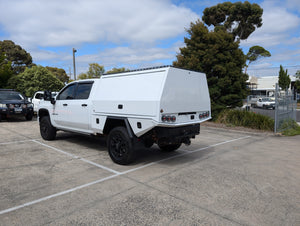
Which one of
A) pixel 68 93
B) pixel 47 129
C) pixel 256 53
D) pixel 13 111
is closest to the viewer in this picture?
pixel 68 93

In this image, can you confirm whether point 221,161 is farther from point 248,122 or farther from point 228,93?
point 228,93

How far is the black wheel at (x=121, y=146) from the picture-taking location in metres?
5.18

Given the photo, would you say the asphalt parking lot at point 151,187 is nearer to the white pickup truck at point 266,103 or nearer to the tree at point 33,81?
the tree at point 33,81

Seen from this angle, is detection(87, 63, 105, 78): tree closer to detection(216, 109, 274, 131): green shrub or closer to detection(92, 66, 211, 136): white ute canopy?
detection(216, 109, 274, 131): green shrub

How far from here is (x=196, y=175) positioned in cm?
489

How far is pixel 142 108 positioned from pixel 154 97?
38 centimetres

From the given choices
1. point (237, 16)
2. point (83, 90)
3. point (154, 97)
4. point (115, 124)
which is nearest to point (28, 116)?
point (83, 90)

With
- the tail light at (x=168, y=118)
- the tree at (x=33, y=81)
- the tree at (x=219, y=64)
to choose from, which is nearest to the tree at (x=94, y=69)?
the tree at (x=33, y=81)

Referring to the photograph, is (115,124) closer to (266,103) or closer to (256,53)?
(266,103)

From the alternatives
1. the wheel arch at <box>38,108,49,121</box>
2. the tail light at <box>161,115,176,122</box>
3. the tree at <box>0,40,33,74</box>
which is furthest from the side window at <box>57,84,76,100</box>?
the tree at <box>0,40,33,74</box>

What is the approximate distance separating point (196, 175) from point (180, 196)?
3.77 ft

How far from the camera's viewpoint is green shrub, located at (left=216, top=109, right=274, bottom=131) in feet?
35.2

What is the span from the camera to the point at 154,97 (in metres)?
4.71

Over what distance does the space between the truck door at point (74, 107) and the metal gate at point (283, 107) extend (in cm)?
758
